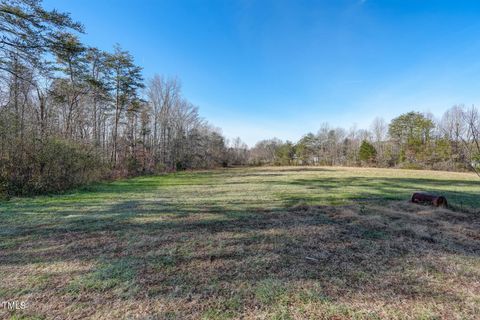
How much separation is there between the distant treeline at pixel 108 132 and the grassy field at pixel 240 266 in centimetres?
356

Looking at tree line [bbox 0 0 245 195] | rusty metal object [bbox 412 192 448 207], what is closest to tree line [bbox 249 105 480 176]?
rusty metal object [bbox 412 192 448 207]

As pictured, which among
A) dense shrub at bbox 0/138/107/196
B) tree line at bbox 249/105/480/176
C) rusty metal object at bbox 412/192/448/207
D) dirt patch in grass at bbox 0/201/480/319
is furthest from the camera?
tree line at bbox 249/105/480/176

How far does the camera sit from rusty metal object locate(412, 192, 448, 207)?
584 centimetres

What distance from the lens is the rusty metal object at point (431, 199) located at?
5.84 metres

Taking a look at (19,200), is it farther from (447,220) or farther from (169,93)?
(169,93)

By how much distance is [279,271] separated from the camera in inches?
97.7

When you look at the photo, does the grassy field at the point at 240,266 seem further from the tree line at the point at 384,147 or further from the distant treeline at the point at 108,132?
the tree line at the point at 384,147

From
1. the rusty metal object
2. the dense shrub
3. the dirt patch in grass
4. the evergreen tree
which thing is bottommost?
the dirt patch in grass

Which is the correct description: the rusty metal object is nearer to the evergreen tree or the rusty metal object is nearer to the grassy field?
the grassy field

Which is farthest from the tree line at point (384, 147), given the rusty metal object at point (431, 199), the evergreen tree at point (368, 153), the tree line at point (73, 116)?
the tree line at point (73, 116)

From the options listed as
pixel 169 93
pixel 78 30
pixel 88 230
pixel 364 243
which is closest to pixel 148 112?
pixel 169 93

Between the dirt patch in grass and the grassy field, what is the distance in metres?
0.01

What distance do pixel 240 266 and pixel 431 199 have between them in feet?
19.8

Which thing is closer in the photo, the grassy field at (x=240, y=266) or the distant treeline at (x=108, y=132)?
the grassy field at (x=240, y=266)
